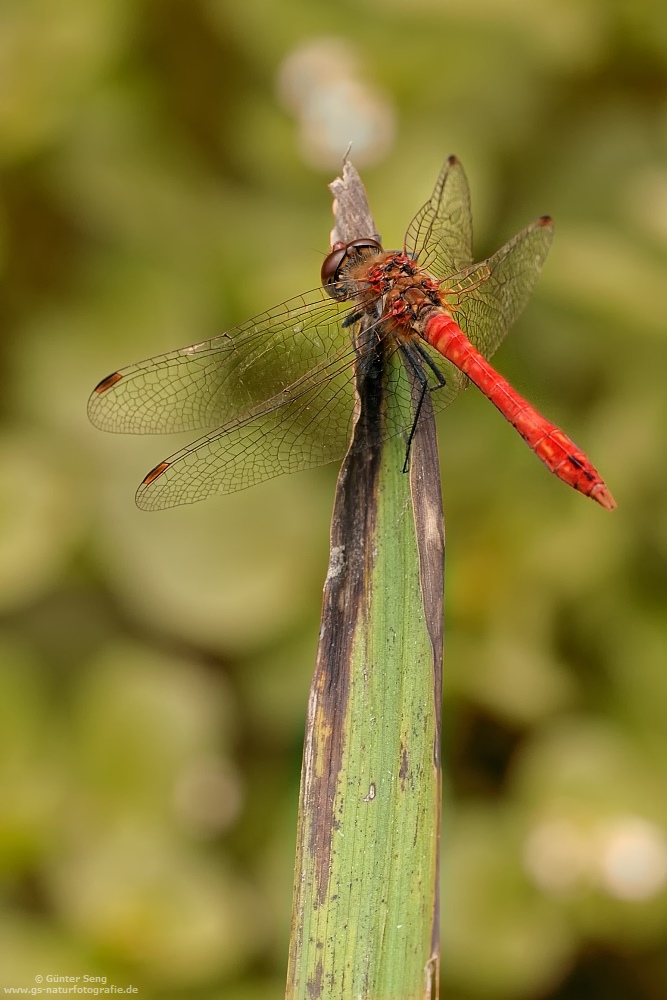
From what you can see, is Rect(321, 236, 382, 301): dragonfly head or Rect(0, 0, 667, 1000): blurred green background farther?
Rect(0, 0, 667, 1000): blurred green background

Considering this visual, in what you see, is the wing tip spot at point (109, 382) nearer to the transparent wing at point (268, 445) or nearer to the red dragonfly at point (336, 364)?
the red dragonfly at point (336, 364)

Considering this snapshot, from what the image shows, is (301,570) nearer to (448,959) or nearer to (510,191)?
(448,959)

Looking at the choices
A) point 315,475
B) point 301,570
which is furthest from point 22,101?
point 301,570

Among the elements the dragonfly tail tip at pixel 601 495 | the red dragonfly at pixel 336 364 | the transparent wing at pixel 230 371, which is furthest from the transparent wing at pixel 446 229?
the dragonfly tail tip at pixel 601 495

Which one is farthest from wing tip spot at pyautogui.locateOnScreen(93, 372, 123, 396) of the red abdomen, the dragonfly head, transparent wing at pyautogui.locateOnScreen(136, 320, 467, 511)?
the red abdomen

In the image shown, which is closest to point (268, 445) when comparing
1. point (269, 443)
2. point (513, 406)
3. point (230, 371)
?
point (269, 443)

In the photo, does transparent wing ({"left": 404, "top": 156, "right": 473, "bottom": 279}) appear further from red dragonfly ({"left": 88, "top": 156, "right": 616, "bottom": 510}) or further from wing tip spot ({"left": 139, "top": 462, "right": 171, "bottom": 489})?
wing tip spot ({"left": 139, "top": 462, "right": 171, "bottom": 489})

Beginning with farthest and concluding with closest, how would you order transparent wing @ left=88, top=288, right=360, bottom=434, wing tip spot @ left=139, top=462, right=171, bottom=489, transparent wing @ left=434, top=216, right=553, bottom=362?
transparent wing @ left=434, top=216, right=553, bottom=362, transparent wing @ left=88, top=288, right=360, bottom=434, wing tip spot @ left=139, top=462, right=171, bottom=489

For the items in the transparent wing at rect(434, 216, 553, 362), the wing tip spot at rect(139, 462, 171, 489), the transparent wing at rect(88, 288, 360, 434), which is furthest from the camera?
the transparent wing at rect(434, 216, 553, 362)
